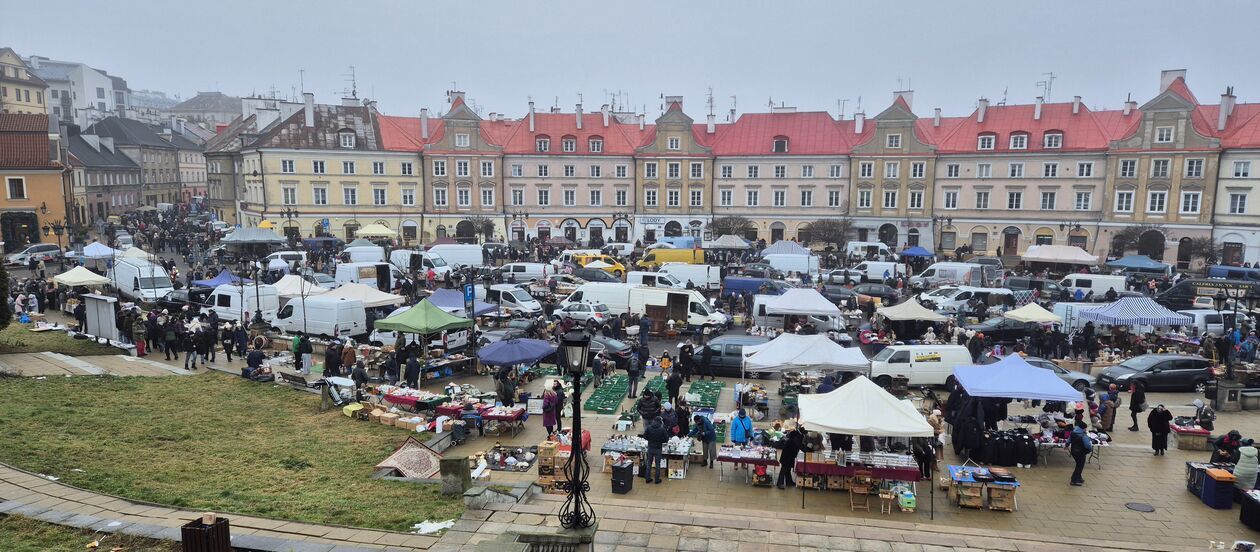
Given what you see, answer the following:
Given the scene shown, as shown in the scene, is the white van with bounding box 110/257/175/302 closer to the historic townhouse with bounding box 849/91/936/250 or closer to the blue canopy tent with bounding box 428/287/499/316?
the blue canopy tent with bounding box 428/287/499/316

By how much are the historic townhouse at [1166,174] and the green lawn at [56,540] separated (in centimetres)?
5581

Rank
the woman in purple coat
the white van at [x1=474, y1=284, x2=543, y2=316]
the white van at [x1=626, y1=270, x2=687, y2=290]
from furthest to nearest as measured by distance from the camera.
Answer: the white van at [x1=626, y1=270, x2=687, y2=290], the white van at [x1=474, y1=284, x2=543, y2=316], the woman in purple coat

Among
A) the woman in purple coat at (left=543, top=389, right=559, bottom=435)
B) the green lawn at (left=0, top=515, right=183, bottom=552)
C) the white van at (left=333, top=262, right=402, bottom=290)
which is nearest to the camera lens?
the green lawn at (left=0, top=515, right=183, bottom=552)

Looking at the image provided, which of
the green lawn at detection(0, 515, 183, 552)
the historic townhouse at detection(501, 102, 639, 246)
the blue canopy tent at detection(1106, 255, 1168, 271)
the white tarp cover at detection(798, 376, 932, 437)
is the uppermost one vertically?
the historic townhouse at detection(501, 102, 639, 246)

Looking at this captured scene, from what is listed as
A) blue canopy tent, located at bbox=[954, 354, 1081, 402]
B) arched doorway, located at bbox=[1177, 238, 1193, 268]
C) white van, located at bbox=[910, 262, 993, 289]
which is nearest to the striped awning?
white van, located at bbox=[910, 262, 993, 289]

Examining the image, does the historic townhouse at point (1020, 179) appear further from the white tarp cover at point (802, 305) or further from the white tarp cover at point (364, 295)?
the white tarp cover at point (364, 295)

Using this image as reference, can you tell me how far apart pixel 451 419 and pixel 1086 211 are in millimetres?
49291

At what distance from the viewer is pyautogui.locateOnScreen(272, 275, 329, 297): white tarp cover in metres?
28.5

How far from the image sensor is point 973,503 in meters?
13.5

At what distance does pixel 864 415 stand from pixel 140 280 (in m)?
31.6

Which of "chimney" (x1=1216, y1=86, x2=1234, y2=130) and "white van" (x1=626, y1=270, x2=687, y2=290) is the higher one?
"chimney" (x1=1216, y1=86, x2=1234, y2=130)

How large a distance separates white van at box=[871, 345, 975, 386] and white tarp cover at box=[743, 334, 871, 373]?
1.99m

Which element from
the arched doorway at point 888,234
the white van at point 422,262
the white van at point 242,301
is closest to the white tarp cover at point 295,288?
the white van at point 242,301

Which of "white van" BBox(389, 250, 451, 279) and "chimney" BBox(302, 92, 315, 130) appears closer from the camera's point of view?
"white van" BBox(389, 250, 451, 279)
